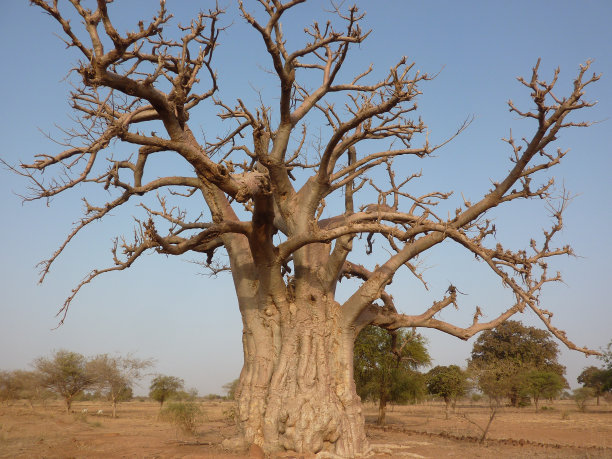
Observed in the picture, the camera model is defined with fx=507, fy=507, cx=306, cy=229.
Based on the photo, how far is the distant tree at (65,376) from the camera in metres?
20.6

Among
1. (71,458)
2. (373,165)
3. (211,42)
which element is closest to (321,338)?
(373,165)

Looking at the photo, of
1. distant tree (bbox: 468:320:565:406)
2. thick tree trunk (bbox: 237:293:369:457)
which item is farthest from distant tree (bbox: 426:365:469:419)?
thick tree trunk (bbox: 237:293:369:457)

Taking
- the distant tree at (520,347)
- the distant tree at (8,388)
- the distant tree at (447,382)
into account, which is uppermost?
the distant tree at (520,347)

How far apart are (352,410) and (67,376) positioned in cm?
1782

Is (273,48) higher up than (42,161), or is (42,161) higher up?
(273,48)

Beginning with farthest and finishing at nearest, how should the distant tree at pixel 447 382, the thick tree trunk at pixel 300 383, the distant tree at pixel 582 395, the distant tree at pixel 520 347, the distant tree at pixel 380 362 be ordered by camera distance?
1. the distant tree at pixel 520 347
2. the distant tree at pixel 582 395
3. the distant tree at pixel 447 382
4. the distant tree at pixel 380 362
5. the thick tree trunk at pixel 300 383

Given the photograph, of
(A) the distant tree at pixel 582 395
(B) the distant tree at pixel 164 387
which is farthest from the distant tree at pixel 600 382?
(B) the distant tree at pixel 164 387

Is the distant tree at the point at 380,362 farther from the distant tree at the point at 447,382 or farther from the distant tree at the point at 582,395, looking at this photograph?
the distant tree at the point at 582,395

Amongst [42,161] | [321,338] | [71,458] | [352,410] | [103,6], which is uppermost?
[103,6]

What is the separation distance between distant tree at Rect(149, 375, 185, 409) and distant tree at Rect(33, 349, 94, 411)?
4.60 m

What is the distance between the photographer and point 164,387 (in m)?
25.2

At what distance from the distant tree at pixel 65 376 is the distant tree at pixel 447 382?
540 inches

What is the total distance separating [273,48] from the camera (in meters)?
5.60

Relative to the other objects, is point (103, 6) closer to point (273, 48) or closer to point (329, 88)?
point (273, 48)
